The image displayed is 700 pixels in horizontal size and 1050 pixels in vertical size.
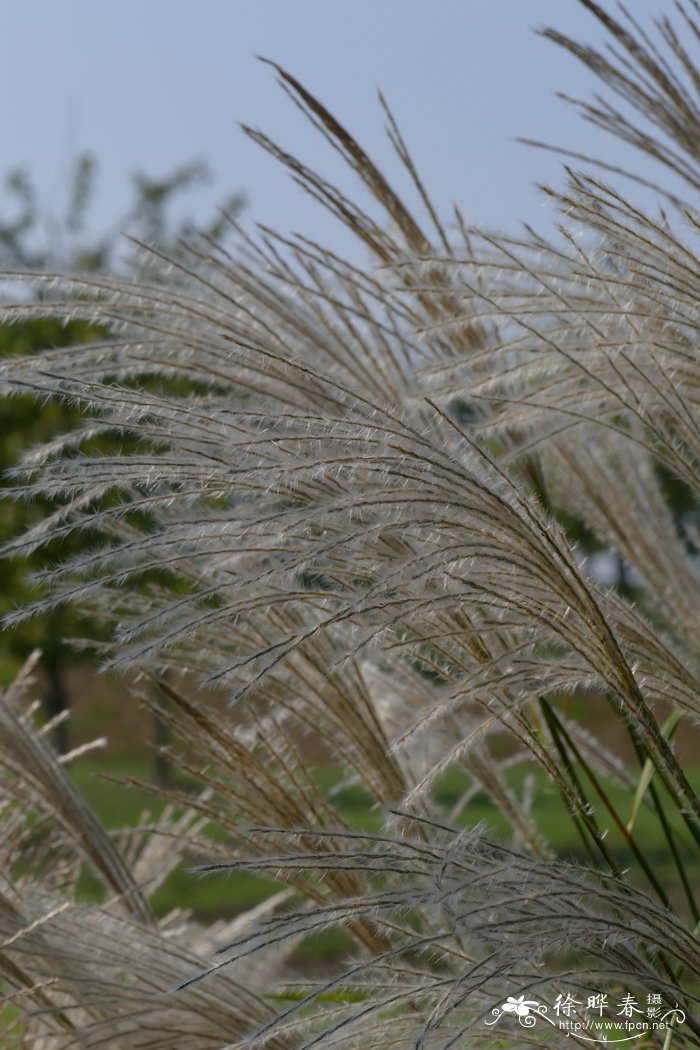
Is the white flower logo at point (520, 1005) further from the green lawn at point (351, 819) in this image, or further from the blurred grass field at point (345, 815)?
the green lawn at point (351, 819)

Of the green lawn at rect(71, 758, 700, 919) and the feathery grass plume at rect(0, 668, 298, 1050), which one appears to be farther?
the green lawn at rect(71, 758, 700, 919)

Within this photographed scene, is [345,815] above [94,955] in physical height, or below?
below

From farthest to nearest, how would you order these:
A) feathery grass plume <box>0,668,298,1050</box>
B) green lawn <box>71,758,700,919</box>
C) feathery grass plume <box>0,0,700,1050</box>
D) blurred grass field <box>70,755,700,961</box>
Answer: green lawn <box>71,758,700,919</box>, blurred grass field <box>70,755,700,961</box>, feathery grass plume <box>0,668,298,1050</box>, feathery grass plume <box>0,0,700,1050</box>

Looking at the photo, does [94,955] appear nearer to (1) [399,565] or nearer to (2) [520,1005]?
(2) [520,1005]

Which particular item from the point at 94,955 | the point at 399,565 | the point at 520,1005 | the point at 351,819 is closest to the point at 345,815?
the point at 351,819

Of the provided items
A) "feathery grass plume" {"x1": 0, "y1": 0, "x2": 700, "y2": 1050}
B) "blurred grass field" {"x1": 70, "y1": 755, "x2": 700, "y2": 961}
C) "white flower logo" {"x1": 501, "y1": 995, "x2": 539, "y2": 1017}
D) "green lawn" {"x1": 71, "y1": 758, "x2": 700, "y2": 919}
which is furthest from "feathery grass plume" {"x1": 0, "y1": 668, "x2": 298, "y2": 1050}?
"green lawn" {"x1": 71, "y1": 758, "x2": 700, "y2": 919}

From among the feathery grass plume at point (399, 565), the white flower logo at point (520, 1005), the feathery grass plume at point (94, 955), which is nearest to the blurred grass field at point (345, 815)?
the feathery grass plume at point (94, 955)

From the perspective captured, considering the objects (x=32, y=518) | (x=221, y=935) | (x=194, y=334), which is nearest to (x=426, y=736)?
(x=221, y=935)

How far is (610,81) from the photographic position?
145 centimetres

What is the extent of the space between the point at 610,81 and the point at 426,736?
993 millimetres

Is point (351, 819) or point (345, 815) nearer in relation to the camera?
point (351, 819)

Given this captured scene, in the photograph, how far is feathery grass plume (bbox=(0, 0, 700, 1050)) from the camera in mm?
1017

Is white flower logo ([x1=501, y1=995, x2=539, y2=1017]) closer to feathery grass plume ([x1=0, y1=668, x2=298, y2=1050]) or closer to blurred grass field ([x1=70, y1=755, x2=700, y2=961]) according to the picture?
feathery grass plume ([x1=0, y1=668, x2=298, y2=1050])

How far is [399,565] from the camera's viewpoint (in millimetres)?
1011
